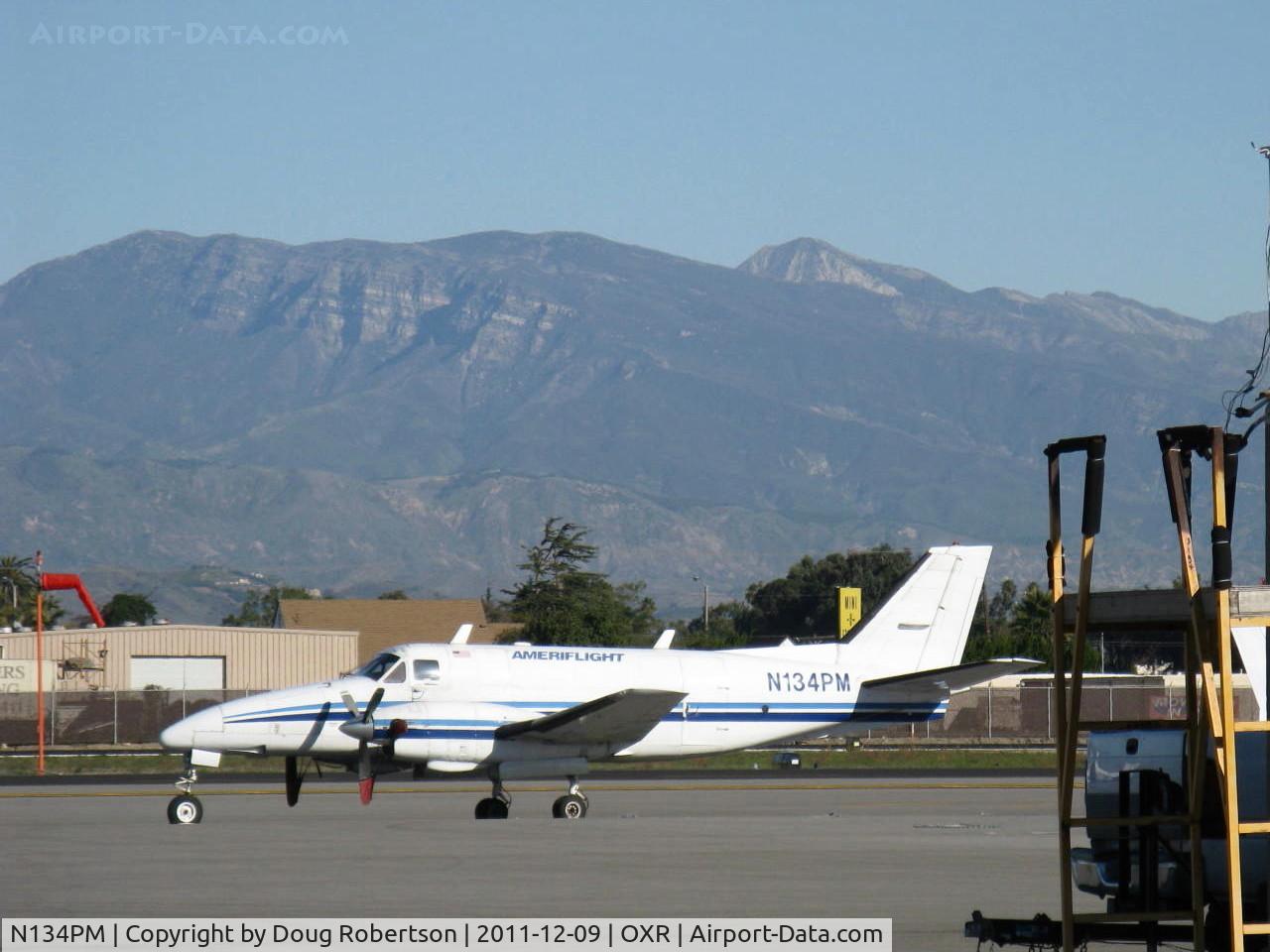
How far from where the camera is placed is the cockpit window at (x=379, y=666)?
26422 mm

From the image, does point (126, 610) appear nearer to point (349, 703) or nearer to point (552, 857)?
point (349, 703)

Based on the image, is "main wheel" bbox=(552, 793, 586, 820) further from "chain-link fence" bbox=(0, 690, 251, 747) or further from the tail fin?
"chain-link fence" bbox=(0, 690, 251, 747)

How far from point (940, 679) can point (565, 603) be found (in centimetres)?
5559

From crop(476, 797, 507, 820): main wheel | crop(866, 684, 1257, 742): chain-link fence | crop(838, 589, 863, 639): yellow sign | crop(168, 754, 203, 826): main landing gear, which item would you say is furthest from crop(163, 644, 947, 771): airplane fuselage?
crop(838, 589, 863, 639): yellow sign

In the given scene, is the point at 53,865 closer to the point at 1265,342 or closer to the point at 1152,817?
the point at 1152,817

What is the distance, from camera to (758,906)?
606 inches

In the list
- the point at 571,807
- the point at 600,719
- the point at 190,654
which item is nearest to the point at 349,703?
the point at 571,807

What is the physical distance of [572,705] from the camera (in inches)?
1079

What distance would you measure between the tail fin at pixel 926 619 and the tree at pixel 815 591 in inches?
4423

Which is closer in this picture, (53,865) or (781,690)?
(53,865)

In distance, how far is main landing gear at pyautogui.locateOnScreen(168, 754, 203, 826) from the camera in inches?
988

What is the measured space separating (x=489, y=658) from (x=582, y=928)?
13576mm

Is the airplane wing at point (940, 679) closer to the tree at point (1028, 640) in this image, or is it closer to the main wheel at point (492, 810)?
the main wheel at point (492, 810)

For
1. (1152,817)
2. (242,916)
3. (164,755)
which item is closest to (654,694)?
(242,916)
